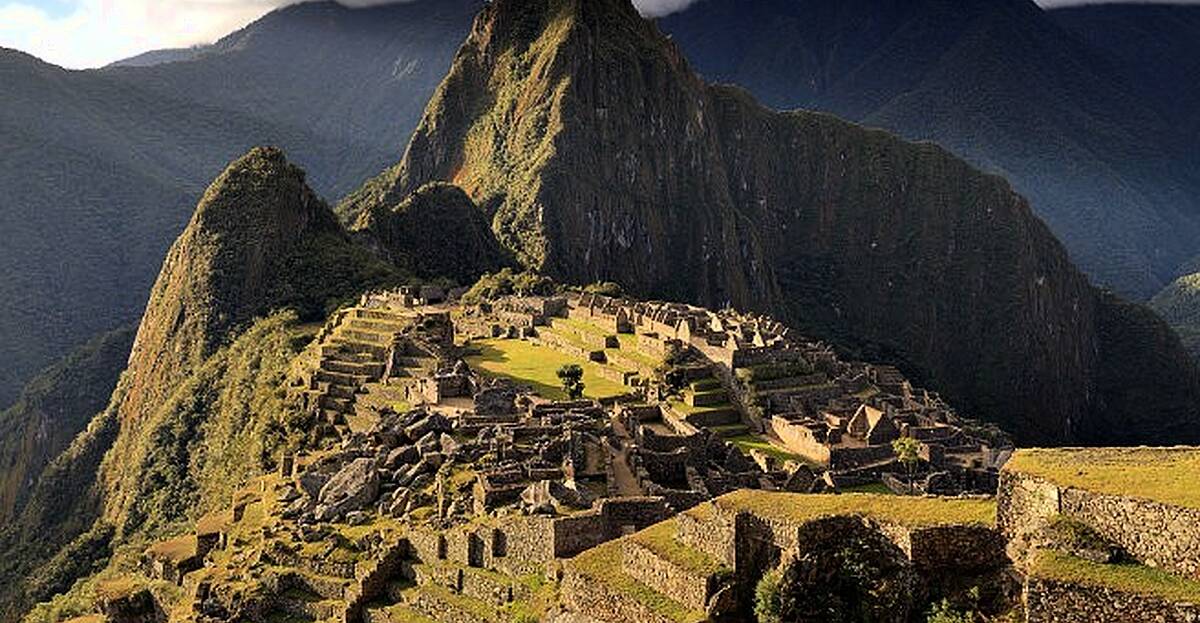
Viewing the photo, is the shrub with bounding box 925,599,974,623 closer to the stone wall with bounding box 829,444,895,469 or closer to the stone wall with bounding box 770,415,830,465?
the stone wall with bounding box 829,444,895,469

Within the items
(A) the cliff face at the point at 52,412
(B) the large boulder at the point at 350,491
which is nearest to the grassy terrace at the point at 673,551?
(B) the large boulder at the point at 350,491

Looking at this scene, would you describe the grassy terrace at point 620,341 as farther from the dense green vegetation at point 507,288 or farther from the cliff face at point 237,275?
the cliff face at point 237,275

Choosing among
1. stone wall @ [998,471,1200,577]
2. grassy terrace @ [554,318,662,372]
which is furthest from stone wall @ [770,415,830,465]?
stone wall @ [998,471,1200,577]

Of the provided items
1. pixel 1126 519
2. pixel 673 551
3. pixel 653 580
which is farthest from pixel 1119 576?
pixel 653 580

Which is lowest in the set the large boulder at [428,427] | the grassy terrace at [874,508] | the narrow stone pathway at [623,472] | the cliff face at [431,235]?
the narrow stone pathway at [623,472]

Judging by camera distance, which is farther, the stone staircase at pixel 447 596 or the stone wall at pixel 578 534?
the stone wall at pixel 578 534

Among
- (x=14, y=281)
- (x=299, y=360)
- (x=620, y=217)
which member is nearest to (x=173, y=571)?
(x=299, y=360)
